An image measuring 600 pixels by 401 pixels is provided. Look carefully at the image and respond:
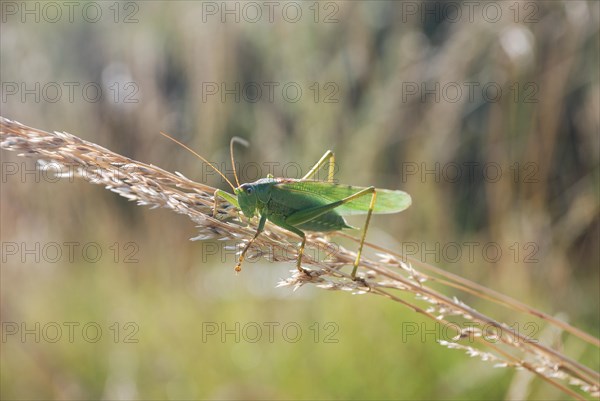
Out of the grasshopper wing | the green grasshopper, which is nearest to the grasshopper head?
the green grasshopper

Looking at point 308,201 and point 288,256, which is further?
point 308,201

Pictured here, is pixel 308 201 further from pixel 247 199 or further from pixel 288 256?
pixel 288 256

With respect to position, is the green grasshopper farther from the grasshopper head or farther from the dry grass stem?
the dry grass stem

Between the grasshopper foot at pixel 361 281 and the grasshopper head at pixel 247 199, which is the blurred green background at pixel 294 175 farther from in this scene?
the grasshopper foot at pixel 361 281

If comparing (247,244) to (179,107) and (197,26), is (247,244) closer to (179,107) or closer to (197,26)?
(197,26)

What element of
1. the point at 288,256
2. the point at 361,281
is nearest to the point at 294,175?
the point at 288,256
